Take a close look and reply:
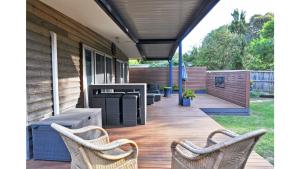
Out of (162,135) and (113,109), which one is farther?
(113,109)

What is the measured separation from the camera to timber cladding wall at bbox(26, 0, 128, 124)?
3.27 metres

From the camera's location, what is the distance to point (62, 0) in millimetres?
3557

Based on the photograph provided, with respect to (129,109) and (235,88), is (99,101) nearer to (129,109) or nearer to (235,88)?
(129,109)

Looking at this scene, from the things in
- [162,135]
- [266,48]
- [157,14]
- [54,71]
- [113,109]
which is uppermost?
[266,48]

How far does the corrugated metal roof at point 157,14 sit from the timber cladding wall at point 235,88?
381 cm

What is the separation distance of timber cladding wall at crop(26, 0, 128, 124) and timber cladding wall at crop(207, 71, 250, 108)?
6.30 metres

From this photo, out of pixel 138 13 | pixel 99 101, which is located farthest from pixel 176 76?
pixel 138 13

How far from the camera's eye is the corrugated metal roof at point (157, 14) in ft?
12.9

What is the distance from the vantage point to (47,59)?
3795 mm

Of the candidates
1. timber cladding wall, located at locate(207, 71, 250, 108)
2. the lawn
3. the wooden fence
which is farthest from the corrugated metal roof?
the wooden fence

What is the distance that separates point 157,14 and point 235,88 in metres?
6.66

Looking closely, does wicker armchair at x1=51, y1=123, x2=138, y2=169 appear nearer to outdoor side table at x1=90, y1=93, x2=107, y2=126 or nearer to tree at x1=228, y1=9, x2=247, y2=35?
outdoor side table at x1=90, y1=93, x2=107, y2=126
